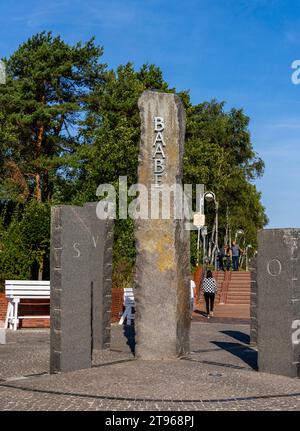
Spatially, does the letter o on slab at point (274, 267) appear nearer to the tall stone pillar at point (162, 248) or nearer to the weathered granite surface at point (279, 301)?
the weathered granite surface at point (279, 301)

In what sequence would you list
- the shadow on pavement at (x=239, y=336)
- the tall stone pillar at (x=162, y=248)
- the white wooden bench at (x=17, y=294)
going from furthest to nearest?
the white wooden bench at (x=17, y=294) → the shadow on pavement at (x=239, y=336) → the tall stone pillar at (x=162, y=248)

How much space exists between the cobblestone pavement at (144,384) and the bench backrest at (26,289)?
344cm

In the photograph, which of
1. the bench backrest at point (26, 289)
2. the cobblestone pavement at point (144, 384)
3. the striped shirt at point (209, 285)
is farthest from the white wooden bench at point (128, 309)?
the cobblestone pavement at point (144, 384)

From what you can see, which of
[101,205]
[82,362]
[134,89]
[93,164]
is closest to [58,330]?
[82,362]

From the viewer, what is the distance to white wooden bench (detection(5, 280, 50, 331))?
1620cm

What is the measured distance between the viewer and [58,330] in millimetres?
9820

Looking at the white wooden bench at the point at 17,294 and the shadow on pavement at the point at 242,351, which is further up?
the white wooden bench at the point at 17,294

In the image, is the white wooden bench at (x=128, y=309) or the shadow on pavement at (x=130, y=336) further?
the white wooden bench at (x=128, y=309)

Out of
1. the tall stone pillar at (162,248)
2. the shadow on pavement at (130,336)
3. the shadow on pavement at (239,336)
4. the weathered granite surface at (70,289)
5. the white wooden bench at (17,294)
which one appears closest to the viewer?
the weathered granite surface at (70,289)

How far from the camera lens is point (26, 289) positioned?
16.4 m

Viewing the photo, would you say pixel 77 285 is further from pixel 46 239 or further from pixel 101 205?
pixel 46 239

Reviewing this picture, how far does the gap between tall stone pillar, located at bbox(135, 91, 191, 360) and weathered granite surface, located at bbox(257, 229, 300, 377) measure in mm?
1669

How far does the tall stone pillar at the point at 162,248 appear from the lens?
1122 centimetres

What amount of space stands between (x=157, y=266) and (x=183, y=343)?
143cm
